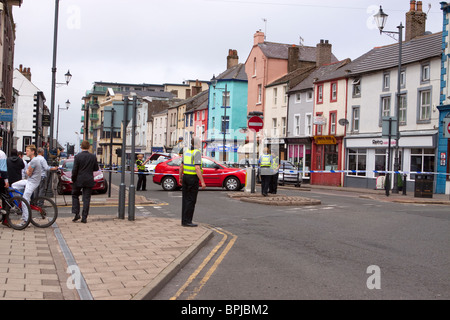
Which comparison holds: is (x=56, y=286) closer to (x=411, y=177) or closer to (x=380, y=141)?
(x=411, y=177)

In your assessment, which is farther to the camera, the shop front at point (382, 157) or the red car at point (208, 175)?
the shop front at point (382, 157)

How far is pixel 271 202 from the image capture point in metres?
17.8

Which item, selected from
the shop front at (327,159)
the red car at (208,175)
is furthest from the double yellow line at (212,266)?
the shop front at (327,159)

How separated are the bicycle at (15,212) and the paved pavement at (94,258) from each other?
0.22 metres

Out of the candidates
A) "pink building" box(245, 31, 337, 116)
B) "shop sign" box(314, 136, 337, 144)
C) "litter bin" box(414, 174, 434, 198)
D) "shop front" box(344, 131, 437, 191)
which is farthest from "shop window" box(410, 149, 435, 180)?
"pink building" box(245, 31, 337, 116)

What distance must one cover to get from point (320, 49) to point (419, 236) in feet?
139

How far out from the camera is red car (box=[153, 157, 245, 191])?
25391 mm

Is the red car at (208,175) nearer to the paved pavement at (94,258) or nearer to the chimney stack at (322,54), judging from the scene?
the paved pavement at (94,258)

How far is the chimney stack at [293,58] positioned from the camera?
54000 mm

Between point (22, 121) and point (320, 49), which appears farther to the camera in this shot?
point (22, 121)

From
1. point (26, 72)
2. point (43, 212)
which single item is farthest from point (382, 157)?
point (26, 72)

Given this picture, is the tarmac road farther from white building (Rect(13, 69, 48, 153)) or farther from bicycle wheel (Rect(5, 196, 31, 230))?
white building (Rect(13, 69, 48, 153))

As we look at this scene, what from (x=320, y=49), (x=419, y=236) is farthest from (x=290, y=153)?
(x=419, y=236)

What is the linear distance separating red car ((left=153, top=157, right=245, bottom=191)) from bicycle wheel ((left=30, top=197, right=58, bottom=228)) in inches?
537
